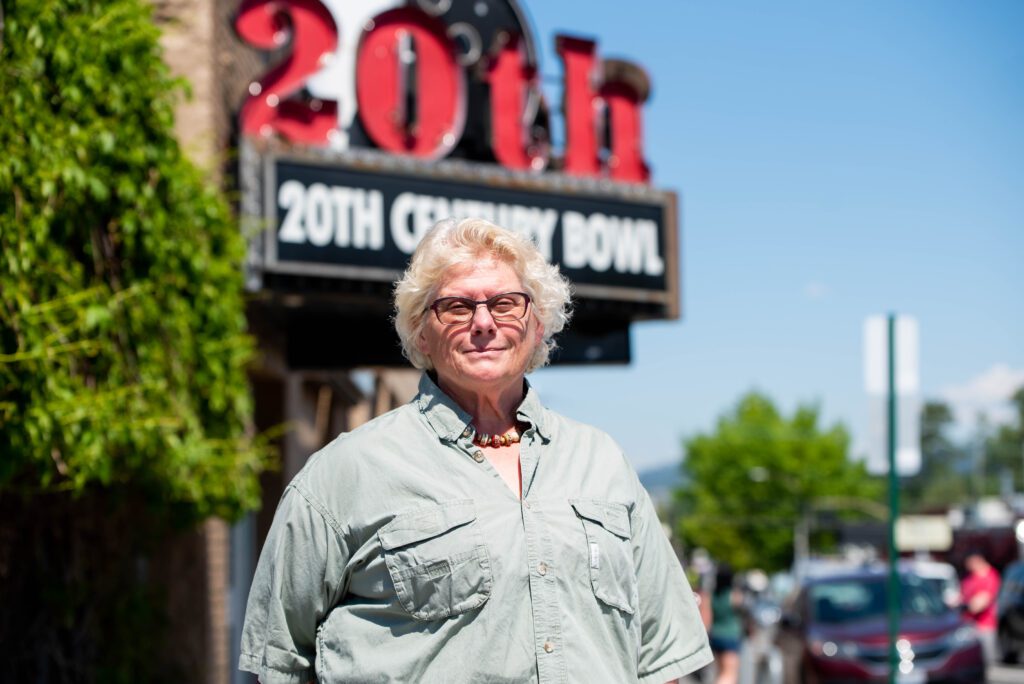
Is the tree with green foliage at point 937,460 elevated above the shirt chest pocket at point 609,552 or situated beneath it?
situated beneath

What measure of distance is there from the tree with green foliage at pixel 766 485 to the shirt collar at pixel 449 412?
84663mm

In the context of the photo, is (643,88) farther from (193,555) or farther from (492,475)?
(492,475)

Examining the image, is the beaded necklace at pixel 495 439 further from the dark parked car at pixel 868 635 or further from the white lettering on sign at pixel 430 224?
the dark parked car at pixel 868 635

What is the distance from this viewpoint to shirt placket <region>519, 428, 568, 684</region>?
2.47 m

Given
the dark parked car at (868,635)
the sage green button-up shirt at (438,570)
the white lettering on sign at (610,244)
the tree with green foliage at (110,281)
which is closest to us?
the sage green button-up shirt at (438,570)

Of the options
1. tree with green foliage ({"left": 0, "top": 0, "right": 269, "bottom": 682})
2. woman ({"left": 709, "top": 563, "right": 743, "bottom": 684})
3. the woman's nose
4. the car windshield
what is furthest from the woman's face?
the car windshield

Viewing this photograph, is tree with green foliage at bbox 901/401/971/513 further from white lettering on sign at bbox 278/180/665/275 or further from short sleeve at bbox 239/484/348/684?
short sleeve at bbox 239/484/348/684

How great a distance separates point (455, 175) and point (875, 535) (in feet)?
166

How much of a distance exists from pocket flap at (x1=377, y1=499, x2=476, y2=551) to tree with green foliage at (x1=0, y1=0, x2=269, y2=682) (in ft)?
7.25

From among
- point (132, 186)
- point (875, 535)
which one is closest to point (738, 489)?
point (875, 535)

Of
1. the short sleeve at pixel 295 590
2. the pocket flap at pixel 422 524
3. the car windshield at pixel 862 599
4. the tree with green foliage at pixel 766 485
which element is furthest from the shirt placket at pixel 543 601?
the tree with green foliage at pixel 766 485

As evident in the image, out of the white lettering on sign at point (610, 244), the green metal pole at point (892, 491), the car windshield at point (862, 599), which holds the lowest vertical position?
the car windshield at point (862, 599)

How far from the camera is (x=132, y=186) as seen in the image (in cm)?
555

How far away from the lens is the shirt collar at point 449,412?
8.71 feet
